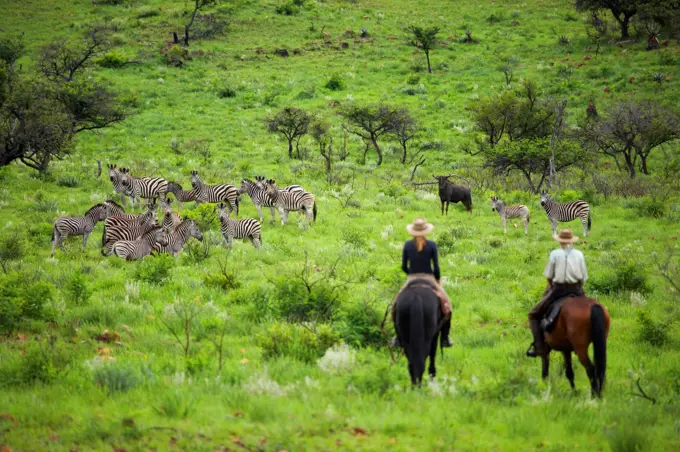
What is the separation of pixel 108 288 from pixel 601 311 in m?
11.1

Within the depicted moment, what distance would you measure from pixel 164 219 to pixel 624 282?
14205 millimetres

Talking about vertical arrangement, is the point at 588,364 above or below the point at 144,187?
above

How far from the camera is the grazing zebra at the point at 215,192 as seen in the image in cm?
2420

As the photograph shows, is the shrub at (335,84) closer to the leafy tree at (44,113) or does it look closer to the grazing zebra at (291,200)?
the leafy tree at (44,113)

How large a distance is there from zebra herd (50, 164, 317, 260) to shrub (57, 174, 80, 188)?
410 cm

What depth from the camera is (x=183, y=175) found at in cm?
3116

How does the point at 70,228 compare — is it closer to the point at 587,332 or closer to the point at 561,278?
the point at 561,278

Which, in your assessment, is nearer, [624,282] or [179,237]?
[624,282]

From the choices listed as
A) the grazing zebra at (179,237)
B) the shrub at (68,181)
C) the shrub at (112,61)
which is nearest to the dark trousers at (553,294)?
the grazing zebra at (179,237)

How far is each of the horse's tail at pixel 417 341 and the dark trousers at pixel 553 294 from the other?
2.47m

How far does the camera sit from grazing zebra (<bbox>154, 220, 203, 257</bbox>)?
57.8 feet

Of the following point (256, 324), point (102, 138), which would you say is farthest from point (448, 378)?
point (102, 138)

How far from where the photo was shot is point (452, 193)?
2534 centimetres

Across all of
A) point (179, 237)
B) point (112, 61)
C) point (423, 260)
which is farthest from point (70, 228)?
point (112, 61)
